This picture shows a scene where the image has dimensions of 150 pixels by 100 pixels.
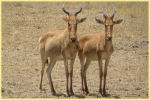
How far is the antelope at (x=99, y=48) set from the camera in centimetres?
1522

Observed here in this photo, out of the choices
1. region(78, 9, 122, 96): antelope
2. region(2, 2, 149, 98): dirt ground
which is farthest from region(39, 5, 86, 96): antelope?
region(2, 2, 149, 98): dirt ground

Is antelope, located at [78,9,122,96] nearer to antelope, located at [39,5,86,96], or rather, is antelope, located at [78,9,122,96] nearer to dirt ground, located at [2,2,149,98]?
dirt ground, located at [2,2,149,98]

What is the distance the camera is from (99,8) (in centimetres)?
3228

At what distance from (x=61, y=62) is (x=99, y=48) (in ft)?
18.5

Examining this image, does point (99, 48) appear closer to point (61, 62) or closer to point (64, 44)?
point (64, 44)

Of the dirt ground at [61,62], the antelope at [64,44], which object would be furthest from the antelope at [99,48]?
the antelope at [64,44]

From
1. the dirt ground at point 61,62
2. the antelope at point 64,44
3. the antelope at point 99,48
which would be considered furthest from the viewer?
the dirt ground at point 61,62

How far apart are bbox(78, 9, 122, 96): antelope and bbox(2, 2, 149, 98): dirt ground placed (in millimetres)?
606

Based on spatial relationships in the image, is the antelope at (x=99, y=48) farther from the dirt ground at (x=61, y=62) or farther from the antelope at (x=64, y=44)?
the antelope at (x=64, y=44)

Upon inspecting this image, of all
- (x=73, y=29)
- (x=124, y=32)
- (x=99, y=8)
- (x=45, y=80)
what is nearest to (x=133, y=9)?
(x=99, y=8)

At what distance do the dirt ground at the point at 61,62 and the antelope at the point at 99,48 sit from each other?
606mm

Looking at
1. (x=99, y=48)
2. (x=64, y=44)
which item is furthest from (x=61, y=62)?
(x=64, y=44)

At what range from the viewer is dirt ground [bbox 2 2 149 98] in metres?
16.5

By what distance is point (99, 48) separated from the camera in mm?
15633
